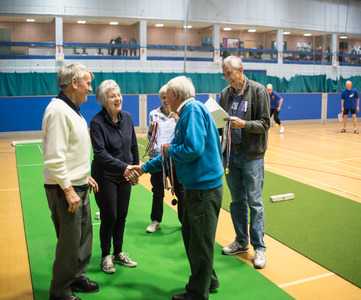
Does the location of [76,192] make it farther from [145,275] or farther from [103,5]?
[103,5]

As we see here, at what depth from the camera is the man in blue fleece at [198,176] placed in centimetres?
285

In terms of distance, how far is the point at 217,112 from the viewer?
3.56 metres

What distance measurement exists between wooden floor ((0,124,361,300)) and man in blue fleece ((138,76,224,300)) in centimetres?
99

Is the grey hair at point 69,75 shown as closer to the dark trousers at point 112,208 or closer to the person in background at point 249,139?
the dark trousers at point 112,208

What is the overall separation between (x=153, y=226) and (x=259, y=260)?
59.4 inches

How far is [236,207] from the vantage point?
4.16 meters

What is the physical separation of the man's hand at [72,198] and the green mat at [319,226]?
2522mm

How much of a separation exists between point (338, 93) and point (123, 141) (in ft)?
55.6

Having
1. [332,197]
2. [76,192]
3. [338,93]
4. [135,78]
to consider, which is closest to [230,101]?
[76,192]

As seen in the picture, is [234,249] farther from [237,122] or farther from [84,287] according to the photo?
[84,287]

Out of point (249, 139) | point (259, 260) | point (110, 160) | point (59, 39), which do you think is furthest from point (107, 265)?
point (59, 39)

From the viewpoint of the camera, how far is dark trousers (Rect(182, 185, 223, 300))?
2936 millimetres

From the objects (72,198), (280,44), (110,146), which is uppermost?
(280,44)

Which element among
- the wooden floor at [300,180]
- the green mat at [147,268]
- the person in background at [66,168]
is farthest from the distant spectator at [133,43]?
the person in background at [66,168]
